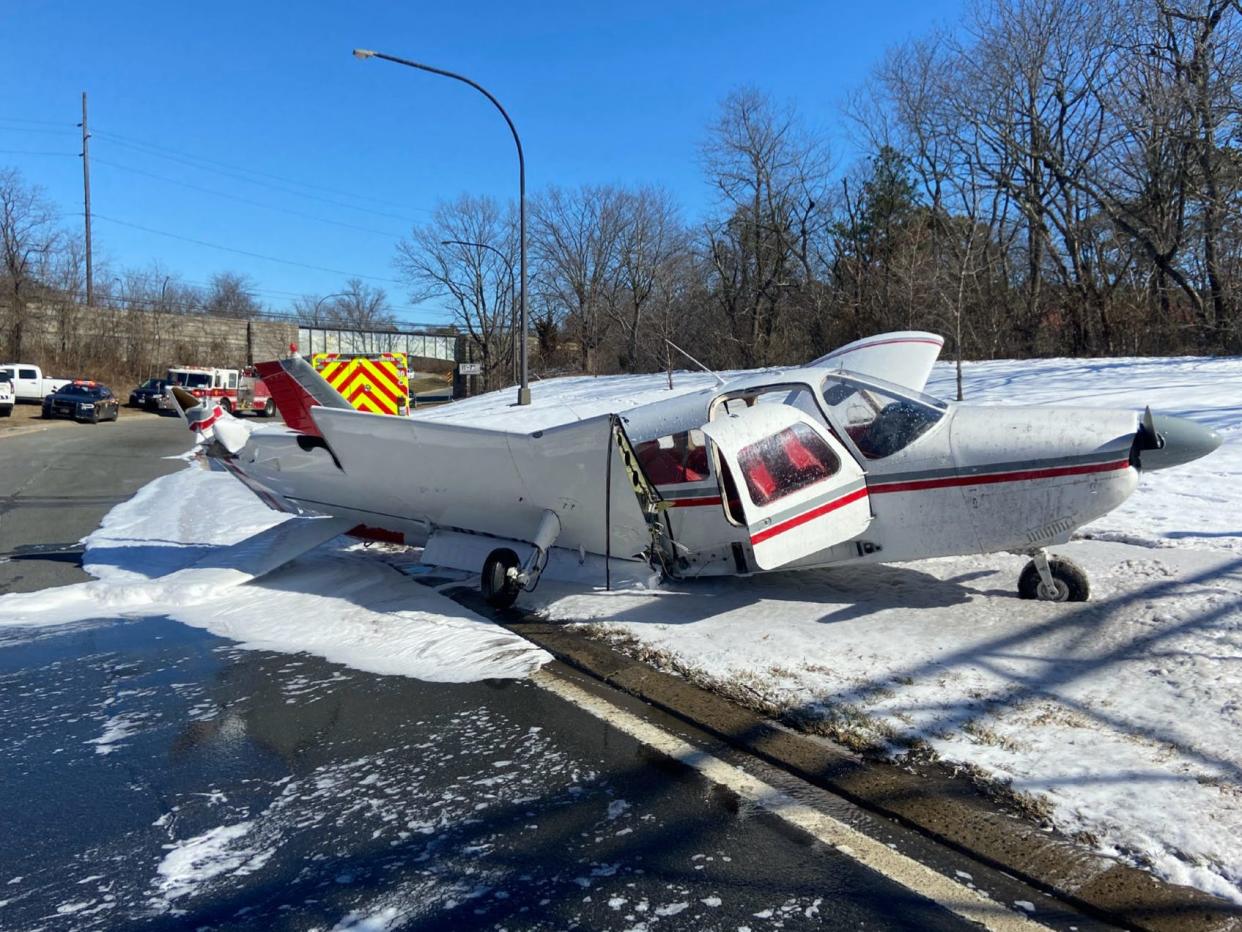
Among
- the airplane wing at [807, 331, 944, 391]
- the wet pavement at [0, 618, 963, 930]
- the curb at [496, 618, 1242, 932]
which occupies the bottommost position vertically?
the wet pavement at [0, 618, 963, 930]

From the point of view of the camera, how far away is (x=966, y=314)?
Answer: 28359 mm

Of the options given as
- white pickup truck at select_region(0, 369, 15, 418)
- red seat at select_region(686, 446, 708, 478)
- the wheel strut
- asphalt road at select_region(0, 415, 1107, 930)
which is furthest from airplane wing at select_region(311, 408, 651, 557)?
white pickup truck at select_region(0, 369, 15, 418)

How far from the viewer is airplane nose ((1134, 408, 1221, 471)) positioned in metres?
5.43

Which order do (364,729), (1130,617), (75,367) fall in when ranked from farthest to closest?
(75,367), (1130,617), (364,729)

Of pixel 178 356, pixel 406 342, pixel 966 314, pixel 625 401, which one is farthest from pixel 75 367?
pixel 966 314

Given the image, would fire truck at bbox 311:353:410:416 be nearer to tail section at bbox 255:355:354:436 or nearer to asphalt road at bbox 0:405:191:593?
asphalt road at bbox 0:405:191:593

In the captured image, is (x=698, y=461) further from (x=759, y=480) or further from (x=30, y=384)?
A: (x=30, y=384)

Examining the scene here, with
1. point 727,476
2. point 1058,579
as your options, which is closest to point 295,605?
point 727,476

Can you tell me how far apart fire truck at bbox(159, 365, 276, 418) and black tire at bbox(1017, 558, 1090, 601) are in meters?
33.3

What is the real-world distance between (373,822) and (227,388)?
41.8m

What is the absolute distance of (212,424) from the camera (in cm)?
851

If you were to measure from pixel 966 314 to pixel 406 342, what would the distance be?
61.0m

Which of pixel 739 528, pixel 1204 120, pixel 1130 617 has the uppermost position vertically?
pixel 1204 120

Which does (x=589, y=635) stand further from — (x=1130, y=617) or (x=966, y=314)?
(x=966, y=314)
